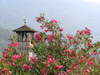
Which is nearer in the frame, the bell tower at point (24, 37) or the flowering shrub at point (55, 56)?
the flowering shrub at point (55, 56)

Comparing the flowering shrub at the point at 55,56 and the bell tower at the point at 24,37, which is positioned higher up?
the bell tower at the point at 24,37

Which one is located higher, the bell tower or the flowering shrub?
the bell tower

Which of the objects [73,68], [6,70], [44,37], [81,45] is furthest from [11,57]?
[81,45]

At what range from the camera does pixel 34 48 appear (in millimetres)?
8234

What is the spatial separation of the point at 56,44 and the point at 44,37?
0.75m

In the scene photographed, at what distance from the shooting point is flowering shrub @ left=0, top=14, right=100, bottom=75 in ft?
25.0

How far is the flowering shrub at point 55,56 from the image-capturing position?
7633mm

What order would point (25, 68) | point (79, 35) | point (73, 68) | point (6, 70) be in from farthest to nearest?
point (79, 35) → point (25, 68) → point (73, 68) → point (6, 70)

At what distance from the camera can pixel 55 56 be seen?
8.73 meters

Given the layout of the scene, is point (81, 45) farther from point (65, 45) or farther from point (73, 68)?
point (73, 68)

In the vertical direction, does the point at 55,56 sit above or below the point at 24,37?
below

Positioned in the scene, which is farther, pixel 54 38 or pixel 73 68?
pixel 54 38

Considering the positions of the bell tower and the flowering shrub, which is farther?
the bell tower

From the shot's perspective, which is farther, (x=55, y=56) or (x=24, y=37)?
(x=24, y=37)
